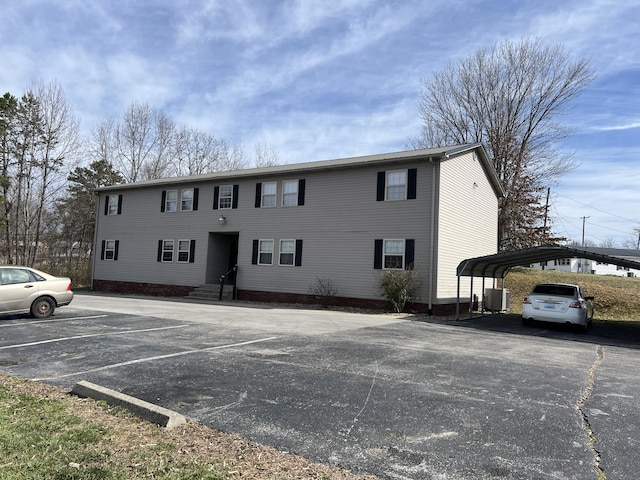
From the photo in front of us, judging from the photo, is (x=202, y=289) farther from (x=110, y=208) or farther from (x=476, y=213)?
(x=476, y=213)

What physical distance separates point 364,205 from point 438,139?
17183 mm

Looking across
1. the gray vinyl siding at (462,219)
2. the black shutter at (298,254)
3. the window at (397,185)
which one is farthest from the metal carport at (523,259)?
the black shutter at (298,254)

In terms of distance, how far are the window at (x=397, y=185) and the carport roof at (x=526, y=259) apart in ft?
11.4

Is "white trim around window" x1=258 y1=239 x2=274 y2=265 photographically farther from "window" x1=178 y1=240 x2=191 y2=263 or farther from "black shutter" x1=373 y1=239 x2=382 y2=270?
"black shutter" x1=373 y1=239 x2=382 y2=270

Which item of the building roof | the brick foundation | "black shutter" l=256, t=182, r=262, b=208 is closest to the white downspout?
the brick foundation

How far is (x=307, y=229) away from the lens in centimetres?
1891

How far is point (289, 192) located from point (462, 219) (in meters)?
7.68

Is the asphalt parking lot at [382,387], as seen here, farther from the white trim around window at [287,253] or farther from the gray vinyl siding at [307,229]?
the white trim around window at [287,253]

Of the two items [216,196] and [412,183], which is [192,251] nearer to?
[216,196]

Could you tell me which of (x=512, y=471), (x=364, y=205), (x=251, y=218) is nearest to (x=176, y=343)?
(x=512, y=471)

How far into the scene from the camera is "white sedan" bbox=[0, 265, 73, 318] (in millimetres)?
10727

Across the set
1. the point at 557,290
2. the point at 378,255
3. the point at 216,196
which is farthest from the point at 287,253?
the point at 557,290

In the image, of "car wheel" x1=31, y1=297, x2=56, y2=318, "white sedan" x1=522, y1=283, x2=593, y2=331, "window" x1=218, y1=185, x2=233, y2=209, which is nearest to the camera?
"car wheel" x1=31, y1=297, x2=56, y2=318

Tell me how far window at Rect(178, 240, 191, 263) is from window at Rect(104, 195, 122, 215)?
5.62 m
